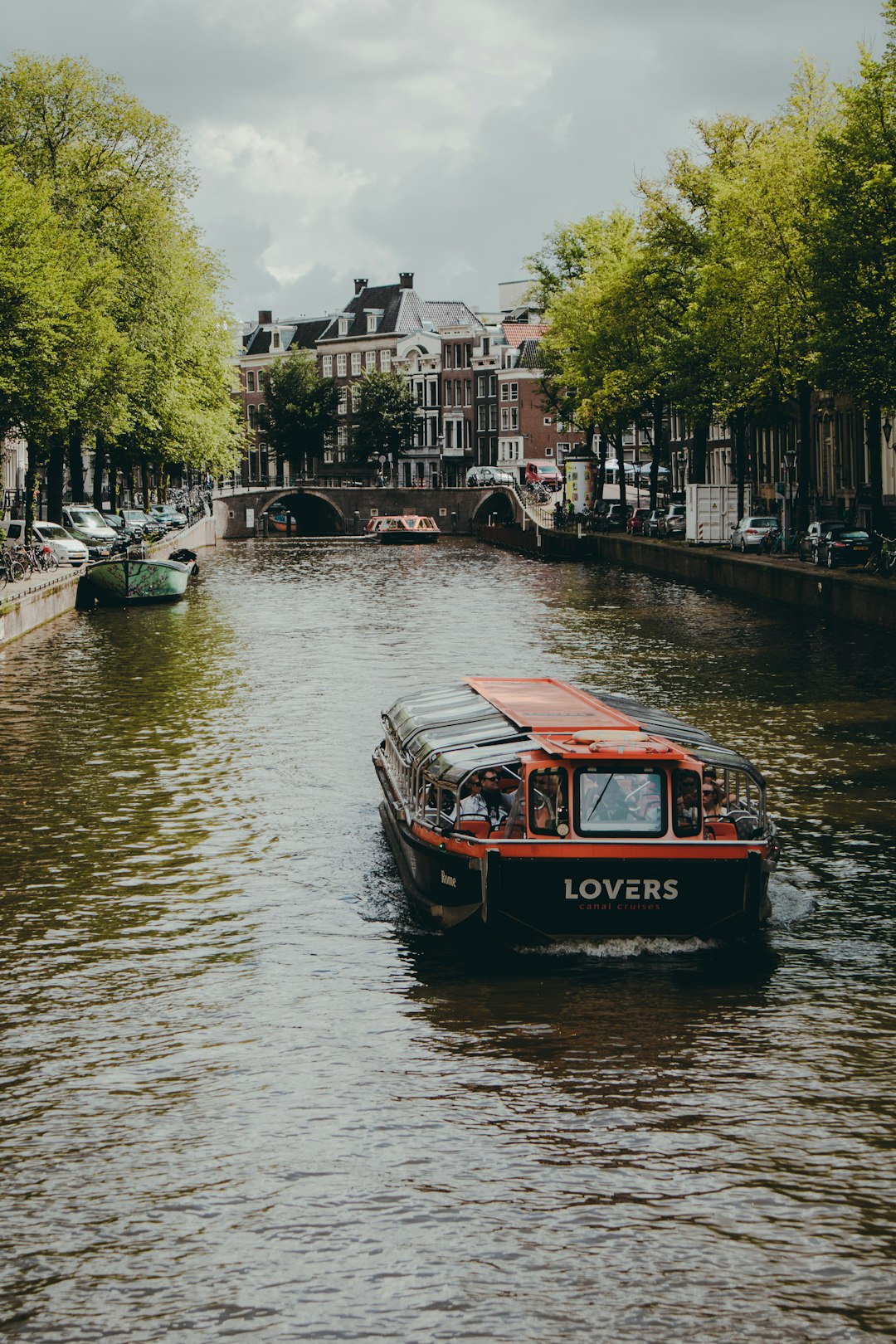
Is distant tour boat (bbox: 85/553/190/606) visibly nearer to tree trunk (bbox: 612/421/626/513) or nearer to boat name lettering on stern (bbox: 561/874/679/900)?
tree trunk (bbox: 612/421/626/513)

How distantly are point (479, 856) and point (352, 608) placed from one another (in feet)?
138

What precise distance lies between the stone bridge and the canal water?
3971 inches

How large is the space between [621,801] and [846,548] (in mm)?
38384

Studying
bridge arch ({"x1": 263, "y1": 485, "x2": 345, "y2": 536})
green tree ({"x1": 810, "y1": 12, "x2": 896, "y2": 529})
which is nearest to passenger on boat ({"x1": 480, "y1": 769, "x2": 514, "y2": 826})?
green tree ({"x1": 810, "y1": 12, "x2": 896, "y2": 529})

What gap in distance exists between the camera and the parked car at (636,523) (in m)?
87.8

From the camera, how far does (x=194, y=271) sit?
74.2 metres

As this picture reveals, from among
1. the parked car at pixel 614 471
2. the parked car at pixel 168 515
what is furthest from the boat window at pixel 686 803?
the parked car at pixel 614 471

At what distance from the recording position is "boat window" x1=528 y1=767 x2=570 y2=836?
15883 millimetres

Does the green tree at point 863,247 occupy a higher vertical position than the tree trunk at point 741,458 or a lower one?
higher

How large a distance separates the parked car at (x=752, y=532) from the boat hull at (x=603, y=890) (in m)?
50.0

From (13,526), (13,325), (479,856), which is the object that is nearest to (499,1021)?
(479,856)

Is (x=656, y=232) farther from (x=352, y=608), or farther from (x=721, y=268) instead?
(x=352, y=608)

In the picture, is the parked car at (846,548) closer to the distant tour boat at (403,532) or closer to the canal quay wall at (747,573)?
the canal quay wall at (747,573)

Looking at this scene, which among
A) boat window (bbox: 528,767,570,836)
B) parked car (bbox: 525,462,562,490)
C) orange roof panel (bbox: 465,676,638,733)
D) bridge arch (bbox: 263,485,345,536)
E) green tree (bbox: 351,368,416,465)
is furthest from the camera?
green tree (bbox: 351,368,416,465)
